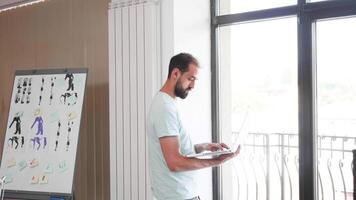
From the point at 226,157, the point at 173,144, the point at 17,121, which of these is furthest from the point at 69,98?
the point at 226,157

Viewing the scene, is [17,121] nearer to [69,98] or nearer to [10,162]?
[10,162]

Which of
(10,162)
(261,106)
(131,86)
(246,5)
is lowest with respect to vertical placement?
(10,162)

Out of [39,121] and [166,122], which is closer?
[166,122]

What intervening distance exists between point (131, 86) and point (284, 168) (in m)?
1.19

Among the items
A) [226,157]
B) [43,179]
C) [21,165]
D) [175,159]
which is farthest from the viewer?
[21,165]

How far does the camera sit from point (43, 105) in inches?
125

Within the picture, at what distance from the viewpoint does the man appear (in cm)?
209

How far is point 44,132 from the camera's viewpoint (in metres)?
3.12

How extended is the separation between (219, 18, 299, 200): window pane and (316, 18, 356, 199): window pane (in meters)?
0.17

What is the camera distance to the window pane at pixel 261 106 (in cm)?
276

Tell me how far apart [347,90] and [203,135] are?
39.8 inches

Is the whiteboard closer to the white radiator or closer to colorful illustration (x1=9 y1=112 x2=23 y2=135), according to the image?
colorful illustration (x1=9 y1=112 x2=23 y2=135)

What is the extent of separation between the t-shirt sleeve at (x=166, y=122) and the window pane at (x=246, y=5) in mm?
1128

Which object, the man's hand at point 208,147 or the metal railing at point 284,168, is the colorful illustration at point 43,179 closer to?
the man's hand at point 208,147
